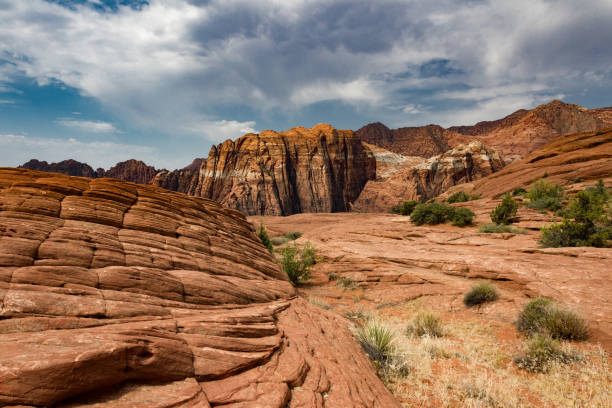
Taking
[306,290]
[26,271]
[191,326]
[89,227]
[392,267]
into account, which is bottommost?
[306,290]

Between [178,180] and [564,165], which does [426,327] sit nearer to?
[564,165]

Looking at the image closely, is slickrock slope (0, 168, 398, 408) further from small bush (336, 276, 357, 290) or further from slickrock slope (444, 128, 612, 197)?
slickrock slope (444, 128, 612, 197)

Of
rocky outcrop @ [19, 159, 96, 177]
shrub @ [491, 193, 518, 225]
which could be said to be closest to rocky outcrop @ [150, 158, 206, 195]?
rocky outcrop @ [19, 159, 96, 177]

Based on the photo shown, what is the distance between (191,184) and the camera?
310 feet

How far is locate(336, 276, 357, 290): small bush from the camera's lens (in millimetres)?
12988

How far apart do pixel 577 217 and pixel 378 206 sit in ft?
227

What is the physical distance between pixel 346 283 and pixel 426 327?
579 cm

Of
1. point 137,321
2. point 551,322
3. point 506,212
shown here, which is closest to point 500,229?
point 506,212

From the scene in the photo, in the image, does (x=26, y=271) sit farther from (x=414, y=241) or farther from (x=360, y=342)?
(x=414, y=241)

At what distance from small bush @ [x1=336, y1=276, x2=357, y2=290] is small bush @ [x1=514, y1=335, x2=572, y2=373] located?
7.42 m

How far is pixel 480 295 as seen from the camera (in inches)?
382

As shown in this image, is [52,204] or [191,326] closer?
[191,326]

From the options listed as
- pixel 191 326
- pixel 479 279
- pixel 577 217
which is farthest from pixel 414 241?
pixel 191 326

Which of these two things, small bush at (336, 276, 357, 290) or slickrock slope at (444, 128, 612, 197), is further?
slickrock slope at (444, 128, 612, 197)
